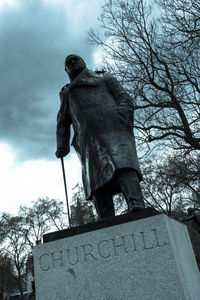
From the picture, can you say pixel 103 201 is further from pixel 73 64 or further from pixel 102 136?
pixel 73 64

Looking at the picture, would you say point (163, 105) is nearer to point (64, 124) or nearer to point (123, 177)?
point (64, 124)

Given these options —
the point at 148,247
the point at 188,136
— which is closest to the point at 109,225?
the point at 148,247

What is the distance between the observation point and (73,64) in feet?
14.5

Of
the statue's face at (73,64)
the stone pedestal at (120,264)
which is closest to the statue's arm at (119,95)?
the statue's face at (73,64)

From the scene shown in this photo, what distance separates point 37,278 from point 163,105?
9.95m

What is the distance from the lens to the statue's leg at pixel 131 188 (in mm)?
3430

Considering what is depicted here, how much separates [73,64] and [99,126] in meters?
1.08

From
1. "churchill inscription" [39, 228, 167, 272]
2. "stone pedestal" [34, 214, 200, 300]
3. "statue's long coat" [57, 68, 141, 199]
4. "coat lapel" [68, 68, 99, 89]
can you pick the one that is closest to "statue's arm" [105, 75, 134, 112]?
"statue's long coat" [57, 68, 141, 199]

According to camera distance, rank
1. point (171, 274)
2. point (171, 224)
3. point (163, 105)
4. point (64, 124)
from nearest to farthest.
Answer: point (171, 274)
point (171, 224)
point (64, 124)
point (163, 105)

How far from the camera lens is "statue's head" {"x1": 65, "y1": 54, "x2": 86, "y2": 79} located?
4.41 meters

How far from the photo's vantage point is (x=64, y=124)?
15.2 feet

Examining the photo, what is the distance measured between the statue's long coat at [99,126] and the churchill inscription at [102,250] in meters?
0.76

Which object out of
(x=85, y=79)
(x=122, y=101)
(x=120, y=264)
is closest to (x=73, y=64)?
(x=85, y=79)

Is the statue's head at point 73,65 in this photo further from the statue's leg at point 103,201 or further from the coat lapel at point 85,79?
the statue's leg at point 103,201
